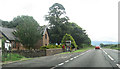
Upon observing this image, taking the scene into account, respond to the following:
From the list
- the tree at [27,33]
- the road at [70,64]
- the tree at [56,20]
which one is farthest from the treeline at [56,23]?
the road at [70,64]

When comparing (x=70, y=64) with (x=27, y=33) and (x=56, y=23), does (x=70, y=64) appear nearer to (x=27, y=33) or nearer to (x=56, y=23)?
(x=27, y=33)

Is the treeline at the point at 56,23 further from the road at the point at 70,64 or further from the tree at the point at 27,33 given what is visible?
the road at the point at 70,64

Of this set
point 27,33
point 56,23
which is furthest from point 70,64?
point 56,23

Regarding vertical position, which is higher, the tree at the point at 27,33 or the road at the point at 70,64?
the tree at the point at 27,33

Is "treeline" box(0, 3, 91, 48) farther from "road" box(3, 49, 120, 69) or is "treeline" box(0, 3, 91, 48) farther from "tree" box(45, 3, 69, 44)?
"road" box(3, 49, 120, 69)

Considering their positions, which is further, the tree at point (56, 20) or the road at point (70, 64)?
the tree at point (56, 20)

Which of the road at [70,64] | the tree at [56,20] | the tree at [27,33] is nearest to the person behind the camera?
the road at [70,64]

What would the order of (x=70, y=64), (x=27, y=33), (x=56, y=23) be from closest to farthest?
(x=70, y=64) < (x=27, y=33) < (x=56, y=23)

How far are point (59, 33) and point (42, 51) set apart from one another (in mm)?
39778

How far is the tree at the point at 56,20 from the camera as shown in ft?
211

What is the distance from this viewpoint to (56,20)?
64.8m

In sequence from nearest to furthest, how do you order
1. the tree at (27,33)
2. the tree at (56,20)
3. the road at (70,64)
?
the road at (70,64) → the tree at (27,33) → the tree at (56,20)

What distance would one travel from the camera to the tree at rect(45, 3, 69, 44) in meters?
64.2

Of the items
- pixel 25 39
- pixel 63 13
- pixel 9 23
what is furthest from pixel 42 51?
pixel 9 23
